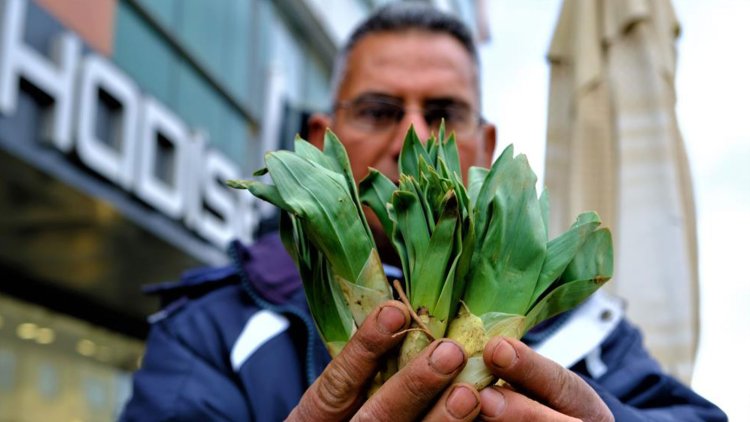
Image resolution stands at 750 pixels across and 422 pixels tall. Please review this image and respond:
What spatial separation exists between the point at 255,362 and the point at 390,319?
0.67 m

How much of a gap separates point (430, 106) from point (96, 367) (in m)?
8.63

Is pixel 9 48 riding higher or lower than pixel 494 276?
higher

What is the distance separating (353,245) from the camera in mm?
1304

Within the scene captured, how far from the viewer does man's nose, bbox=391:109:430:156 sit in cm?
199

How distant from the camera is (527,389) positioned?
4.00ft

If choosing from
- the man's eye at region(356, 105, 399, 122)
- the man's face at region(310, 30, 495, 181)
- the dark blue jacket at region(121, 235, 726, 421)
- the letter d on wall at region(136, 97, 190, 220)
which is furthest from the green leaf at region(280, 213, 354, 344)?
the letter d on wall at region(136, 97, 190, 220)

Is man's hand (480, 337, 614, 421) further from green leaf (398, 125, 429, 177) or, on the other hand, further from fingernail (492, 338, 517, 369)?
green leaf (398, 125, 429, 177)

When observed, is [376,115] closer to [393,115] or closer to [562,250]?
[393,115]

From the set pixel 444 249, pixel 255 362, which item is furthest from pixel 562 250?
pixel 255 362

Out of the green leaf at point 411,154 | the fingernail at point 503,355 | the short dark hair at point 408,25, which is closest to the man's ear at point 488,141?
the short dark hair at point 408,25

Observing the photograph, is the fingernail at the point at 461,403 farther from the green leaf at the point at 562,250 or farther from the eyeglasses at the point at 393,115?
the eyeglasses at the point at 393,115

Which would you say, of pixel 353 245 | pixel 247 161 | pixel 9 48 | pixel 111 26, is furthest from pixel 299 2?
pixel 353 245

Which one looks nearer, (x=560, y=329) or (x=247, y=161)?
(x=560, y=329)

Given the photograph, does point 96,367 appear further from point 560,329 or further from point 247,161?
point 560,329
